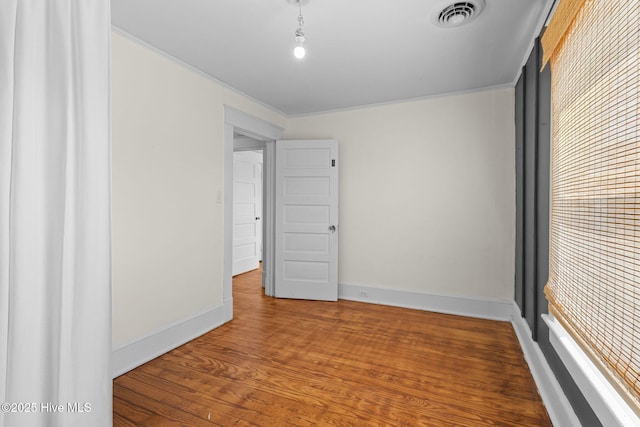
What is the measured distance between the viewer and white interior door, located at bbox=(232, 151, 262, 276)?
561cm

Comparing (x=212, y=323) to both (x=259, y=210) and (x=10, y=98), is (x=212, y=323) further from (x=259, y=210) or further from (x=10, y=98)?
(x=259, y=210)

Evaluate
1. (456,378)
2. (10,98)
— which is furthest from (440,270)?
(10,98)

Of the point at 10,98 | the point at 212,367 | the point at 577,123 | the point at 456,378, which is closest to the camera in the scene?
the point at 10,98

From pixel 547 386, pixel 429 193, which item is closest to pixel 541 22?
pixel 429 193

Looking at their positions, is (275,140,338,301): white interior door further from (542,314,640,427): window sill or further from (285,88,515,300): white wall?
(542,314,640,427): window sill

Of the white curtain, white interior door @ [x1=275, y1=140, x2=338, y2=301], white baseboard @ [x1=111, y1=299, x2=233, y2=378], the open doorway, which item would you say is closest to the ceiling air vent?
the white curtain

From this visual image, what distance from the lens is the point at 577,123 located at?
1405mm

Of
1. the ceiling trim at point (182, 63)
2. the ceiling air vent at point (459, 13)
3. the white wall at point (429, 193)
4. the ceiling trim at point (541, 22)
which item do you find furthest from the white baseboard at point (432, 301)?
the ceiling air vent at point (459, 13)

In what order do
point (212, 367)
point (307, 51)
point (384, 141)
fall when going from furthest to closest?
point (384, 141) < point (307, 51) < point (212, 367)

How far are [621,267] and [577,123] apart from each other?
2.25ft

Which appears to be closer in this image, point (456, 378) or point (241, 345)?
point (456, 378)

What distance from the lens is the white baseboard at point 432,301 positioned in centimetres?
333

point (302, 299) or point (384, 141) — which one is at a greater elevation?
point (384, 141)

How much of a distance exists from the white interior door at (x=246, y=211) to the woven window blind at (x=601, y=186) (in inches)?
189
